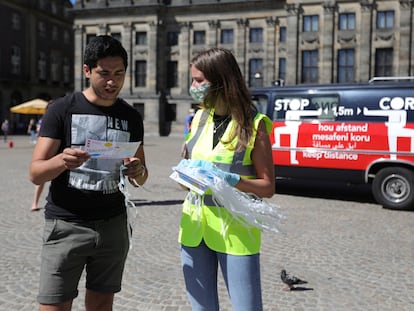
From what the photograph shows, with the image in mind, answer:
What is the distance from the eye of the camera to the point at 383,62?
3834 centimetres

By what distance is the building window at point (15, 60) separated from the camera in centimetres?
5428

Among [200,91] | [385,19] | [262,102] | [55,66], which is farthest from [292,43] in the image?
[200,91]

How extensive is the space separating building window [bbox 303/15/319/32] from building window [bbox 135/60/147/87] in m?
16.1

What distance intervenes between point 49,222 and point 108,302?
2.06 feet

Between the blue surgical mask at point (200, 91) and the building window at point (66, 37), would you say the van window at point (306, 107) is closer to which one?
the blue surgical mask at point (200, 91)

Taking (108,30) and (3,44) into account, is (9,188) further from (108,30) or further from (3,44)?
(3,44)

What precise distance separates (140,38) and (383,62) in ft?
75.1

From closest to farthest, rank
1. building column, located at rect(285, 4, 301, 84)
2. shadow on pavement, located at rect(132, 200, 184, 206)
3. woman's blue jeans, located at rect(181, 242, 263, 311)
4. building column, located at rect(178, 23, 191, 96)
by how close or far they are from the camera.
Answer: woman's blue jeans, located at rect(181, 242, 263, 311), shadow on pavement, located at rect(132, 200, 184, 206), building column, located at rect(285, 4, 301, 84), building column, located at rect(178, 23, 191, 96)

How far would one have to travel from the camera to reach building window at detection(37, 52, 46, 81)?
58.4 metres

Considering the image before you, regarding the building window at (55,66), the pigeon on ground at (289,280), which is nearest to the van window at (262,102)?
the pigeon on ground at (289,280)

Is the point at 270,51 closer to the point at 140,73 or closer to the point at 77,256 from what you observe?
the point at 140,73

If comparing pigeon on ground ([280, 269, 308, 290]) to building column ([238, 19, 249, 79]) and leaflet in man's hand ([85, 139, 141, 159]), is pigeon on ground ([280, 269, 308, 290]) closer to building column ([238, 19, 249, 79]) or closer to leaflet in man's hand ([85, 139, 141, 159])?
leaflet in man's hand ([85, 139, 141, 159])

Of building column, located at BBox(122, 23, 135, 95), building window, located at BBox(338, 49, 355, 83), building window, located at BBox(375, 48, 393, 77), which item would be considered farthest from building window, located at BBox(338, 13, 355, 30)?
building column, located at BBox(122, 23, 135, 95)

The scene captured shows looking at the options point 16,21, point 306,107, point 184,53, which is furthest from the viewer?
point 16,21
